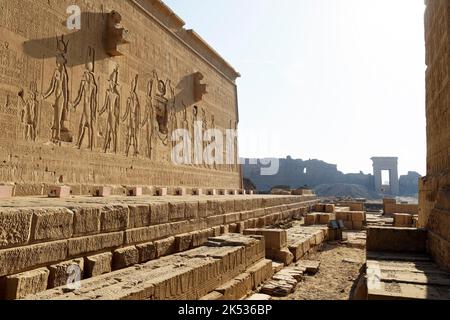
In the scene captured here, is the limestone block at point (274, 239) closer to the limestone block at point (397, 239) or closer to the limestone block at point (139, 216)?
the limestone block at point (397, 239)

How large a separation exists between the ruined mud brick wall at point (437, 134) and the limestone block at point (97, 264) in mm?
3861

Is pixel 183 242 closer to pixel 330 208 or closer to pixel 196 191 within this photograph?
pixel 196 191

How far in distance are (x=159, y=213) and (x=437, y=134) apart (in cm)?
442

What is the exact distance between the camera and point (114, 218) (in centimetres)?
467

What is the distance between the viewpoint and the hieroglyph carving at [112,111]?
8953mm

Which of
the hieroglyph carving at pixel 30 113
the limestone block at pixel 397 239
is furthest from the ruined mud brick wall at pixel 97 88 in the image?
the limestone block at pixel 397 239

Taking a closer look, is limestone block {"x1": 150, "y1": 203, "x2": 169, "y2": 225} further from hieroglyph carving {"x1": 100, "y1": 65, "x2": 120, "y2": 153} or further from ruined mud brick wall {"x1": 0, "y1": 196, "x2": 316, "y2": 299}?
hieroglyph carving {"x1": 100, "y1": 65, "x2": 120, "y2": 153}

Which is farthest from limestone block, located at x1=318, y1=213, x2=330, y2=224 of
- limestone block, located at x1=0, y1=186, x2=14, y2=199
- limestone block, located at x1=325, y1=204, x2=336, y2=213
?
limestone block, located at x1=0, y1=186, x2=14, y2=199

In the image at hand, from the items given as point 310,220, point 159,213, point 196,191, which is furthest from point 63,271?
point 310,220

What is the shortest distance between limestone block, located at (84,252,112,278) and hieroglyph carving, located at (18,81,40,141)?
3.57 meters

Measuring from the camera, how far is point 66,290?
126 inches

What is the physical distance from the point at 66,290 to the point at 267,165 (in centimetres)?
5380

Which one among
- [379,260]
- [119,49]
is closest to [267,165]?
[119,49]
